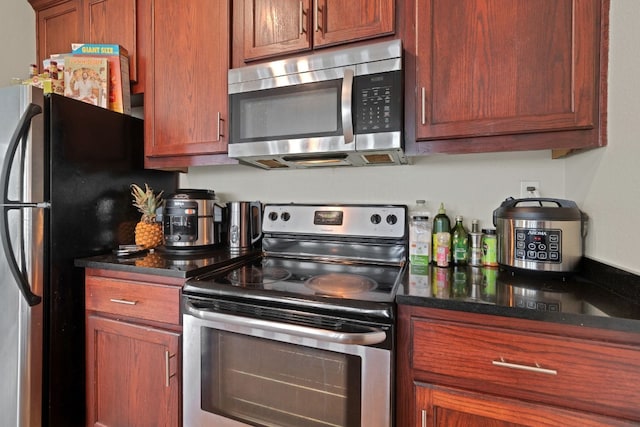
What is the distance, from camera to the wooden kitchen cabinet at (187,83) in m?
1.38

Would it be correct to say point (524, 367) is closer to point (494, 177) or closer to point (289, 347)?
point (289, 347)

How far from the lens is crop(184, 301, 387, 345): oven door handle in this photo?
0.80m

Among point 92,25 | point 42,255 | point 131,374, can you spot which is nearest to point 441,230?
point 131,374

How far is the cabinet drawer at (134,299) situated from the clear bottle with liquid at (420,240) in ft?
3.25

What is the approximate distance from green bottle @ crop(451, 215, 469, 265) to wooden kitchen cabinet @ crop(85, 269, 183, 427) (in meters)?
1.16

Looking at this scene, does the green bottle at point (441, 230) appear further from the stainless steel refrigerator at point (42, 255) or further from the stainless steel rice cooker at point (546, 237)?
the stainless steel refrigerator at point (42, 255)

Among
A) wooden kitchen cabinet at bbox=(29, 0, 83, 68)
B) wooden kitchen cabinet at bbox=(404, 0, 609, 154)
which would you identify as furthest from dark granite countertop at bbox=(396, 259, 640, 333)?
wooden kitchen cabinet at bbox=(29, 0, 83, 68)

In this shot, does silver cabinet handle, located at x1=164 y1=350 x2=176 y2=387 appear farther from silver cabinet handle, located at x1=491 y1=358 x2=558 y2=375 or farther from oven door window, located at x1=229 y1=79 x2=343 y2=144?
silver cabinet handle, located at x1=491 y1=358 x2=558 y2=375

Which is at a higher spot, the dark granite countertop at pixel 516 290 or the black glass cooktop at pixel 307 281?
the dark granite countertop at pixel 516 290

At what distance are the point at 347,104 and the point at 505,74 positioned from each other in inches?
21.9

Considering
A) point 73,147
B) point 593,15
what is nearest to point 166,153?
point 73,147

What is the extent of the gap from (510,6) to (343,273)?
1154mm

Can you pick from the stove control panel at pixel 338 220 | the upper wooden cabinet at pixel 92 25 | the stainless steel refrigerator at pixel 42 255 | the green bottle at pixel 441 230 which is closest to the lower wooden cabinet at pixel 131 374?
the stainless steel refrigerator at pixel 42 255

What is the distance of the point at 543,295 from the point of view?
0.87 meters
